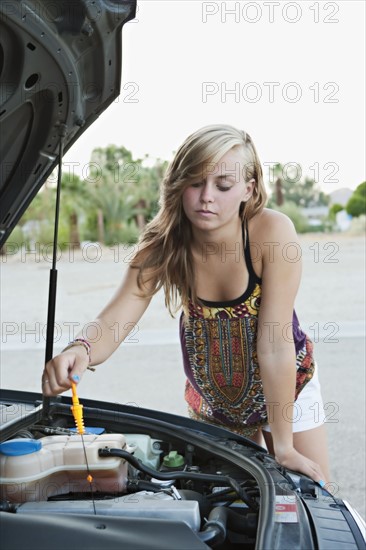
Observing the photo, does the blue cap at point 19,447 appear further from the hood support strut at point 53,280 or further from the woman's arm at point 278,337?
the woman's arm at point 278,337

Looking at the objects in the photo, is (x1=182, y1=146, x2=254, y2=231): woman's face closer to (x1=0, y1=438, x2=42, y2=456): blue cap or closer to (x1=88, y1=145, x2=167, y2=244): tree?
(x1=0, y1=438, x2=42, y2=456): blue cap

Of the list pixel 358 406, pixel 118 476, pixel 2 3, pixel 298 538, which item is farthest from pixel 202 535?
pixel 358 406

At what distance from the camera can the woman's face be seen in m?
1.60

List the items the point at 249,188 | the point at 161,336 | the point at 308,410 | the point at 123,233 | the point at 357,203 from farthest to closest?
the point at 357,203
the point at 123,233
the point at 161,336
the point at 308,410
the point at 249,188

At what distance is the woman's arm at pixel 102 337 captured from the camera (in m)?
1.45

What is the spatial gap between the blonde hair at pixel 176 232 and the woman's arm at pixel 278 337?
6.7 inches

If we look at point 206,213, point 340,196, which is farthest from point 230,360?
point 340,196

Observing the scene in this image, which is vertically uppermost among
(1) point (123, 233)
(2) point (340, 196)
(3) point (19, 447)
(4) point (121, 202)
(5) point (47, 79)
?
(2) point (340, 196)

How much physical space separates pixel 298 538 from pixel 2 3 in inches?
40.3

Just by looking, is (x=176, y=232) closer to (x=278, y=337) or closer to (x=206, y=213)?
(x=206, y=213)

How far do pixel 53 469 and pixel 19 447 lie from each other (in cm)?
9

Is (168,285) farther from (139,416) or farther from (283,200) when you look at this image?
(283,200)

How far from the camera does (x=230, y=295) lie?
175 cm

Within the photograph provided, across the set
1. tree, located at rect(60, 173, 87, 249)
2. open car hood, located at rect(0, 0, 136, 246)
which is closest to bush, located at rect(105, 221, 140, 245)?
tree, located at rect(60, 173, 87, 249)
